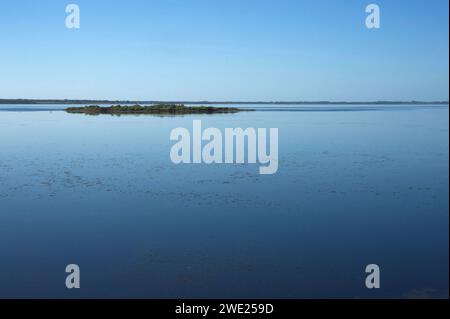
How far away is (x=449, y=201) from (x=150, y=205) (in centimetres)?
825

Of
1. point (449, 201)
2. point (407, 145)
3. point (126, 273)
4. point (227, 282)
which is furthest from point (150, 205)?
point (407, 145)

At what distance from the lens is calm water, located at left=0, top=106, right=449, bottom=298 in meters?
8.30

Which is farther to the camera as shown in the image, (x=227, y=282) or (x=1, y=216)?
(x=1, y=216)

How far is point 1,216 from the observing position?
12211 mm

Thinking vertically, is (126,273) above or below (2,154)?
below

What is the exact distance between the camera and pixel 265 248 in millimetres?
9898

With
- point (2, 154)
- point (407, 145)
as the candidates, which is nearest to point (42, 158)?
point (2, 154)

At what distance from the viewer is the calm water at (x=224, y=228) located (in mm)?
8297

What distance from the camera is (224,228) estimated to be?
441 inches

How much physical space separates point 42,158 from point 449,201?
54.8 feet

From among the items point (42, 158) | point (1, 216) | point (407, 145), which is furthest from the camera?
point (407, 145)
